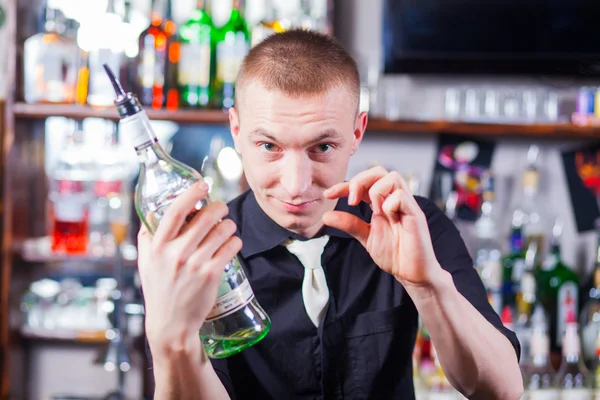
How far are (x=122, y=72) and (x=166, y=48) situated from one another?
0.17 meters

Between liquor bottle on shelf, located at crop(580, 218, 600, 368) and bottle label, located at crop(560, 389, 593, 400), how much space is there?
0.48 ft

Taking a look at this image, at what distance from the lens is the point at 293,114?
1098mm

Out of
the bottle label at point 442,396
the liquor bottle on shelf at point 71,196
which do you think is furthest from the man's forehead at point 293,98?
the liquor bottle on shelf at point 71,196

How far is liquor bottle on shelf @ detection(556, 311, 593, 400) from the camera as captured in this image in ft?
6.80

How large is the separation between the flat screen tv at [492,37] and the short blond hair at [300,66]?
3.98 feet

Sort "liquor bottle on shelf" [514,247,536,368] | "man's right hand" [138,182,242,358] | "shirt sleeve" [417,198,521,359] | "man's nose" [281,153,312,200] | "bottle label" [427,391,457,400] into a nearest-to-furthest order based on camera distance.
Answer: "man's right hand" [138,182,242,358] → "man's nose" [281,153,312,200] → "shirt sleeve" [417,198,521,359] → "bottle label" [427,391,457,400] → "liquor bottle on shelf" [514,247,536,368]

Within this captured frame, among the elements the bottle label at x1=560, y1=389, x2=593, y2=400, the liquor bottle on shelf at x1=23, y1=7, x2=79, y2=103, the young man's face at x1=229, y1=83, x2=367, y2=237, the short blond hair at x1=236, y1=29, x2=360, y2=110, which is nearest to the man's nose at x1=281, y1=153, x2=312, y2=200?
the young man's face at x1=229, y1=83, x2=367, y2=237

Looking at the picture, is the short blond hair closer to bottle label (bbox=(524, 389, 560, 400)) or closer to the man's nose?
the man's nose

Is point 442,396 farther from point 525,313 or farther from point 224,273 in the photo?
point 224,273

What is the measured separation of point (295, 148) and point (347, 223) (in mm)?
185

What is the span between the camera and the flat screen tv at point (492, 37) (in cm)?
238

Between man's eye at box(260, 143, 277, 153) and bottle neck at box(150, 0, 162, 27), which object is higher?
bottle neck at box(150, 0, 162, 27)

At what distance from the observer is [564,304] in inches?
88.6

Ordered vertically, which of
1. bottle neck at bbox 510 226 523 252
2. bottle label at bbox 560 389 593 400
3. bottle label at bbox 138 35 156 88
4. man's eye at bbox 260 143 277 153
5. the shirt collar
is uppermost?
bottle label at bbox 138 35 156 88
